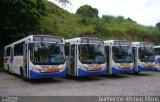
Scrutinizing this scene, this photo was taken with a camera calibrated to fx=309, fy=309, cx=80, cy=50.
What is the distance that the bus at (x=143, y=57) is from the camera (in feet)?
76.2

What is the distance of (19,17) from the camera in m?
32.3

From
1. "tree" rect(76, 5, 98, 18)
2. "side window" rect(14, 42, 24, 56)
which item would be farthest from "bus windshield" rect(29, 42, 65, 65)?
"tree" rect(76, 5, 98, 18)

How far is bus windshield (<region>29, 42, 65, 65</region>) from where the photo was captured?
58.2ft

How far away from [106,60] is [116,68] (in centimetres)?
95

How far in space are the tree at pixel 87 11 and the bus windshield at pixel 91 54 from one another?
41894 mm

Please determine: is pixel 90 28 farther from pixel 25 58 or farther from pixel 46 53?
pixel 46 53

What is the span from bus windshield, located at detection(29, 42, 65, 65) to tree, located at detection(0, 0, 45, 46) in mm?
14302

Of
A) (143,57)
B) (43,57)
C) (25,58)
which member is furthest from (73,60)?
(143,57)

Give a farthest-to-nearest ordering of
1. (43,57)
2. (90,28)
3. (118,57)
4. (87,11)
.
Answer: (87,11), (90,28), (118,57), (43,57)

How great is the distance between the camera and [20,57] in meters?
20.7

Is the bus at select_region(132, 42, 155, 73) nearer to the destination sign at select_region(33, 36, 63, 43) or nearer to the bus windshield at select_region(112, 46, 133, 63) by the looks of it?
the bus windshield at select_region(112, 46, 133, 63)

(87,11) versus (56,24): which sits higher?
(87,11)

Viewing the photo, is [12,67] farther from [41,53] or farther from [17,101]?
[17,101]

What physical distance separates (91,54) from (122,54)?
119 inches
